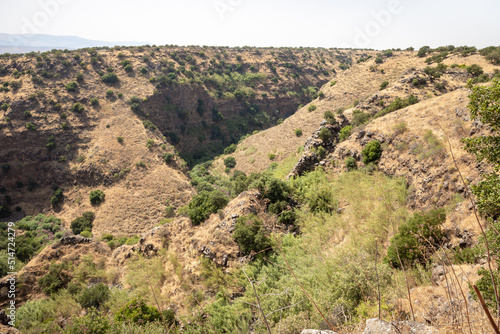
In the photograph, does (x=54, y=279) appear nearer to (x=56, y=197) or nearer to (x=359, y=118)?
(x=56, y=197)

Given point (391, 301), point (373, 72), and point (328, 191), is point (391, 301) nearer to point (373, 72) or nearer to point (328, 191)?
point (328, 191)

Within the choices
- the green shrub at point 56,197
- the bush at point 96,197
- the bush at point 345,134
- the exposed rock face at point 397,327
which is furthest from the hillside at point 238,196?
the bush at point 96,197

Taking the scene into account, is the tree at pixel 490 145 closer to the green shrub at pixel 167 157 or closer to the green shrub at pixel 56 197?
the green shrub at pixel 167 157

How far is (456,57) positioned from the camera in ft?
114

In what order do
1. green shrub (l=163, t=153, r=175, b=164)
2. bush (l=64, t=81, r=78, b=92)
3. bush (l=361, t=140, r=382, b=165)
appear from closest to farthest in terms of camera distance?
bush (l=361, t=140, r=382, b=165) → green shrub (l=163, t=153, r=175, b=164) → bush (l=64, t=81, r=78, b=92)

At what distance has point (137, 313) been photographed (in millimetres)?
10547

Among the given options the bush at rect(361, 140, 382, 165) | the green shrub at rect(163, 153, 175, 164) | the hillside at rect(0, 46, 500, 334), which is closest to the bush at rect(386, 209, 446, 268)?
the hillside at rect(0, 46, 500, 334)

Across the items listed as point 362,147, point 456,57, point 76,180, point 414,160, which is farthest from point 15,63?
point 456,57

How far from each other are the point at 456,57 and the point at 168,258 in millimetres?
47712

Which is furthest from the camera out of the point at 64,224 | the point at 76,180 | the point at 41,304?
the point at 76,180

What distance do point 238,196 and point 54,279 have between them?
14.3 meters

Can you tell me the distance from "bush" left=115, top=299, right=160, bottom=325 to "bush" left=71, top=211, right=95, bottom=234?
27348mm

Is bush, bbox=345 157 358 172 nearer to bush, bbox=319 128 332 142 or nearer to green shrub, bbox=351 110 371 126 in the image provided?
bush, bbox=319 128 332 142

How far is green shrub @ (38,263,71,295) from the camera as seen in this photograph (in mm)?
15969
